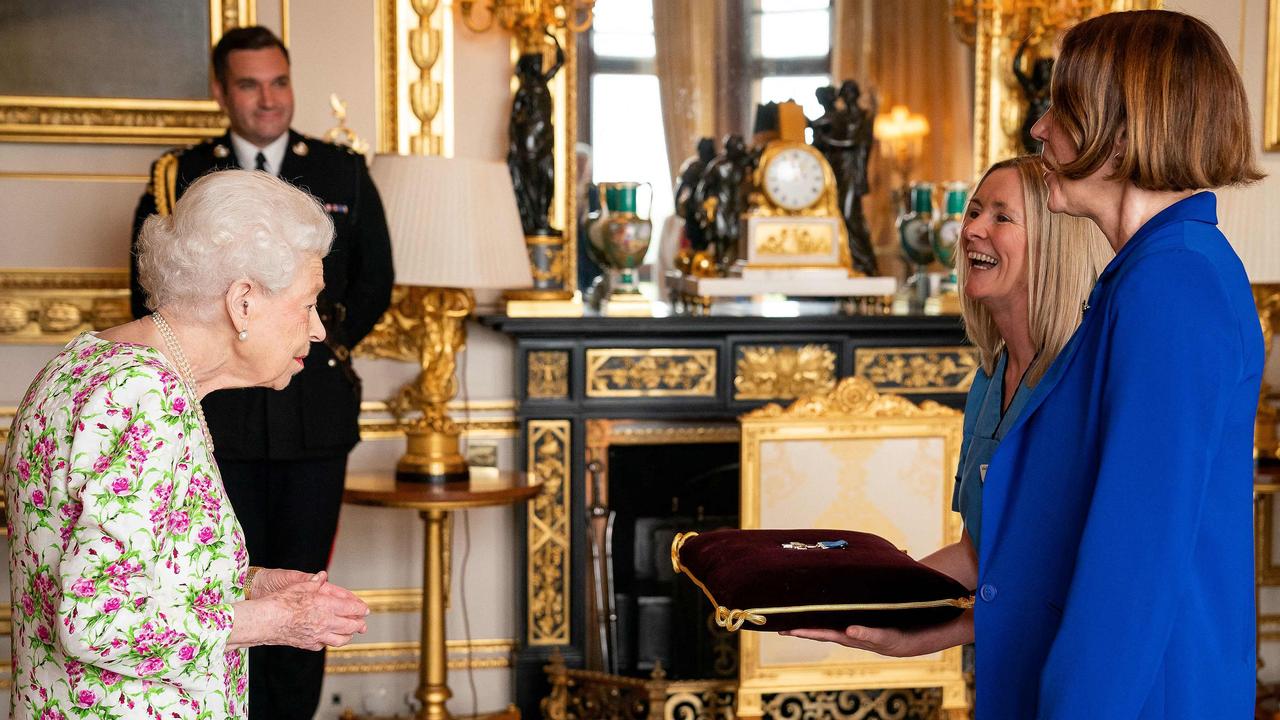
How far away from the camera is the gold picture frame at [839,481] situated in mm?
3256

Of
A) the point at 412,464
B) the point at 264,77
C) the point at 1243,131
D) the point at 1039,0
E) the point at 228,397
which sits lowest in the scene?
the point at 412,464

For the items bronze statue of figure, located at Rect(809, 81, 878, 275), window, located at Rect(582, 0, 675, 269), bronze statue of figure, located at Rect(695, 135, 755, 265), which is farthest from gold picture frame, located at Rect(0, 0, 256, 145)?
bronze statue of figure, located at Rect(809, 81, 878, 275)

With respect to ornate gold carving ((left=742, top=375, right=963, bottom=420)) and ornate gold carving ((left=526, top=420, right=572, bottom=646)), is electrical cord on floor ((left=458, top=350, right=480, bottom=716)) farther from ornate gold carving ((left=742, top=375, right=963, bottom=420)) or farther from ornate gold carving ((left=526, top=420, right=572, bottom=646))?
ornate gold carving ((left=742, top=375, right=963, bottom=420))

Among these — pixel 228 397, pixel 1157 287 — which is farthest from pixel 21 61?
A: pixel 1157 287

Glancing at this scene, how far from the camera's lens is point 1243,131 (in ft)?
Answer: 4.47

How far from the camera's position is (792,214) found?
399 centimetres

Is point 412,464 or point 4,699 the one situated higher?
point 412,464

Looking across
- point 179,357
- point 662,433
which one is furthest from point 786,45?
point 179,357

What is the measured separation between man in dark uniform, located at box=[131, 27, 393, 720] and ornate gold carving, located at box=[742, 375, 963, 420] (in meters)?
1.00

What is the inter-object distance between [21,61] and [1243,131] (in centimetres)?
332

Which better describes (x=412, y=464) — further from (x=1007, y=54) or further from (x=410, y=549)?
(x=1007, y=54)

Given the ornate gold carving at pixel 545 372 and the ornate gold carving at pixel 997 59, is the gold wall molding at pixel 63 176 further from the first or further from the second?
the ornate gold carving at pixel 997 59

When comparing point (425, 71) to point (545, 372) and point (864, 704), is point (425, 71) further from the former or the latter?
point (864, 704)

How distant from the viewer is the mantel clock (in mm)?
3975
